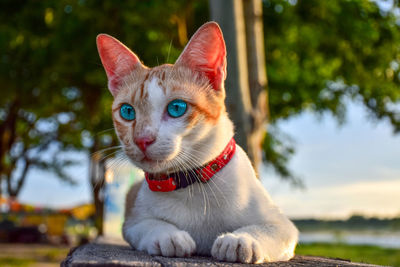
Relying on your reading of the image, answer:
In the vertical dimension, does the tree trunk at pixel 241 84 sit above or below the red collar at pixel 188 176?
above

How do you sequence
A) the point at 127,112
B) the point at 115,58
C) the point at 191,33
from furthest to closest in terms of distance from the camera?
the point at 191,33 → the point at 115,58 → the point at 127,112

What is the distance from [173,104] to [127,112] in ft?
0.82

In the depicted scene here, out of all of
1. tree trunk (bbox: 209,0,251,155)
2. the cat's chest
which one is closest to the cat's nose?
the cat's chest

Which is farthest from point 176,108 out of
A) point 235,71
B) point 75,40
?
point 75,40

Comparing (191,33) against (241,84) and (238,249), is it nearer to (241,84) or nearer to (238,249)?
(241,84)

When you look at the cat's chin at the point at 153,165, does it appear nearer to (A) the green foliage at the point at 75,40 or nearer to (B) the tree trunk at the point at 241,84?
(B) the tree trunk at the point at 241,84

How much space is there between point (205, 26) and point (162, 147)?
604 mm

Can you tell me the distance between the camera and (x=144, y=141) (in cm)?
172

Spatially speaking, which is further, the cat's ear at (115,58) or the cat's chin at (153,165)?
the cat's ear at (115,58)

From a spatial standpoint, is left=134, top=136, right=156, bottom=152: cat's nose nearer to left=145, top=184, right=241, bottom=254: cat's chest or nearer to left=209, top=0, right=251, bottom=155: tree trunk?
left=145, top=184, right=241, bottom=254: cat's chest

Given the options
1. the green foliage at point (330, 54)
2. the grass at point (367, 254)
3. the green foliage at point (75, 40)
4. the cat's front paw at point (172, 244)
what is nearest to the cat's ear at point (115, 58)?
the cat's front paw at point (172, 244)

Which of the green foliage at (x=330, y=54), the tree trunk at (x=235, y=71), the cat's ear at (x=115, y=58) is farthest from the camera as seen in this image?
the green foliage at (x=330, y=54)

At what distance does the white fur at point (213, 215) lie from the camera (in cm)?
177

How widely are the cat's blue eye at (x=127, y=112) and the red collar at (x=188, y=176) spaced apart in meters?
0.31
